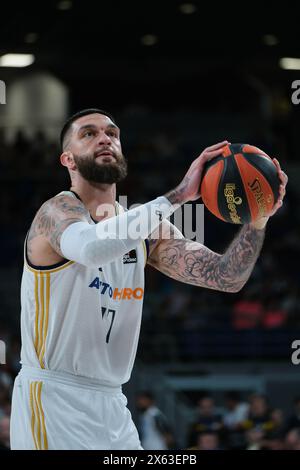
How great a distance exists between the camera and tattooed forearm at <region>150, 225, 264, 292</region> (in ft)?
15.6

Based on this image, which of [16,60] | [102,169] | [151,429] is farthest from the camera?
[16,60]

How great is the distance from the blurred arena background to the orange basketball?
4358 mm

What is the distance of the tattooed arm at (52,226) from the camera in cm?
437

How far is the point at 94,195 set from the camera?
4.75 meters

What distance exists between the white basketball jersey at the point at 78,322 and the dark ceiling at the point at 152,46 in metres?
11.3

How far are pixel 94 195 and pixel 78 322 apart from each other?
2.29ft

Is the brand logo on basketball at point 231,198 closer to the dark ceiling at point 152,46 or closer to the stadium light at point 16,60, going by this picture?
the dark ceiling at point 152,46

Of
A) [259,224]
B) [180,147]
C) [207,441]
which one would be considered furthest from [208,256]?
[180,147]

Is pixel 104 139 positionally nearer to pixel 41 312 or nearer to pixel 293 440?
pixel 41 312

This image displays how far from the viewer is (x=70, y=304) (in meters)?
4.47

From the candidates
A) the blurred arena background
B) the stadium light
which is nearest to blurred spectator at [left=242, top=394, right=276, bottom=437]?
the blurred arena background

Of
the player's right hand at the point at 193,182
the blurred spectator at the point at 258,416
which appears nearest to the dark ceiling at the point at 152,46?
the blurred spectator at the point at 258,416

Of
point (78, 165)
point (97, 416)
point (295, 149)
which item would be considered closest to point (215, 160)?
point (78, 165)

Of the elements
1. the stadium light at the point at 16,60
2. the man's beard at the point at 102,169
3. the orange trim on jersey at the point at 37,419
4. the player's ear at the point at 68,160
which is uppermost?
the stadium light at the point at 16,60
